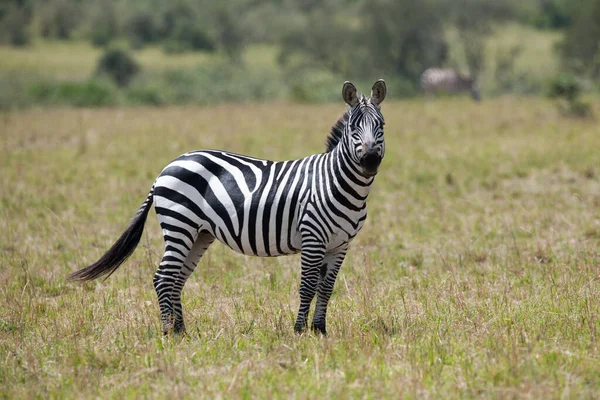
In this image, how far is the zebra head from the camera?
5328mm

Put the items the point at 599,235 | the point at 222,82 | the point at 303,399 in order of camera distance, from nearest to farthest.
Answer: the point at 303,399 → the point at 599,235 → the point at 222,82

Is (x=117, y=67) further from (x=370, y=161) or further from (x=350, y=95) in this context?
(x=370, y=161)

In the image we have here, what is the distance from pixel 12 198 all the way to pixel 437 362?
9407 millimetres

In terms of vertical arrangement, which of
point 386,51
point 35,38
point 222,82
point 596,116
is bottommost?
point 596,116

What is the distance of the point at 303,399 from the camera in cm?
445

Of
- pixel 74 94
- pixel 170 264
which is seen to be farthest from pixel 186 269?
pixel 74 94

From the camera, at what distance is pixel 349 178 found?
5.65m

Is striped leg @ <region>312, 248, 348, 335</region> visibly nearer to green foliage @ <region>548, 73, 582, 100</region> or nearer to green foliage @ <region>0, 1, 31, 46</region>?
green foliage @ <region>548, 73, 582, 100</region>

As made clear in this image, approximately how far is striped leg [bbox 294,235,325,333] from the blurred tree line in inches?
1051

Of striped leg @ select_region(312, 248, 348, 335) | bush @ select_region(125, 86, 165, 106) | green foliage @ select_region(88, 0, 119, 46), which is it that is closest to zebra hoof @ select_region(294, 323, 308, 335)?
striped leg @ select_region(312, 248, 348, 335)

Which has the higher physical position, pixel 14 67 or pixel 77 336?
pixel 14 67

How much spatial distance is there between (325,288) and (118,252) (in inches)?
72.4

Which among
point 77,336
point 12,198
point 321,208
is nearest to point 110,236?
point 12,198

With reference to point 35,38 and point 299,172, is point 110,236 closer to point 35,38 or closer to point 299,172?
point 299,172
